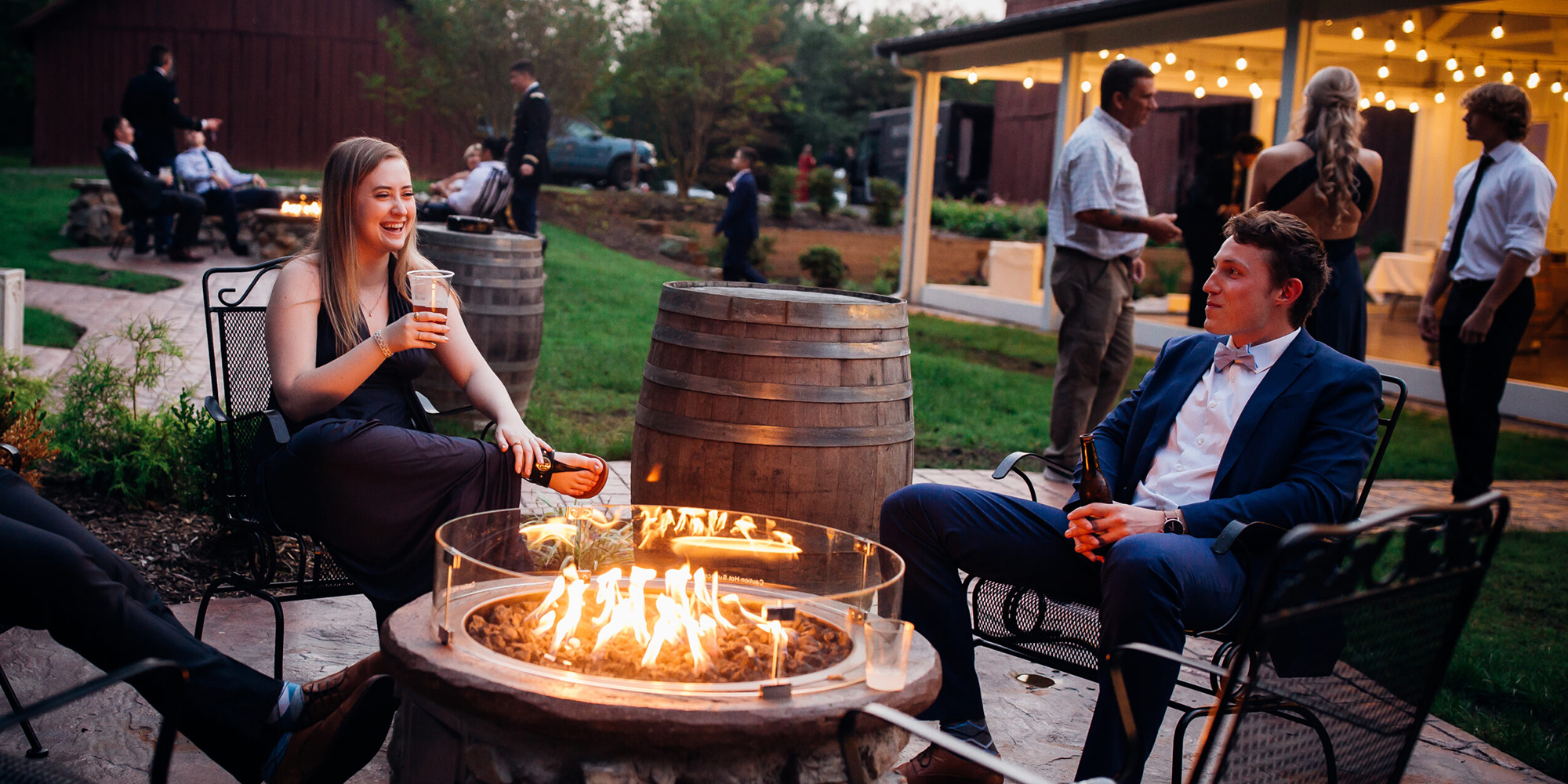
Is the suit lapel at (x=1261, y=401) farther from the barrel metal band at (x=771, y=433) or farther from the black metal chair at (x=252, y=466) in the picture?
the black metal chair at (x=252, y=466)

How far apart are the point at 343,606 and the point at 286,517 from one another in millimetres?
968

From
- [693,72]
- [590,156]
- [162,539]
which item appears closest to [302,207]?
[162,539]

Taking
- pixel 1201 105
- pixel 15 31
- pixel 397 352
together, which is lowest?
pixel 397 352

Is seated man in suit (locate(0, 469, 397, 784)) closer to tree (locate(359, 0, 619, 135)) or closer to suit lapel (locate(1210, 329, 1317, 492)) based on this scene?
suit lapel (locate(1210, 329, 1317, 492))

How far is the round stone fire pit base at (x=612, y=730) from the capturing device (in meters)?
1.72

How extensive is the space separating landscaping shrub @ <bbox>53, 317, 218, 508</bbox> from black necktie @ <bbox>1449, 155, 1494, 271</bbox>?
16.4ft

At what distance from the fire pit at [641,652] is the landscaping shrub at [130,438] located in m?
2.01

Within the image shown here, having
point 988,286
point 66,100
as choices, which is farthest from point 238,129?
point 988,286

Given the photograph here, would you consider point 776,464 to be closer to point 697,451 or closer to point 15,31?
point 697,451

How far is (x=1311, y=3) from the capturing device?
9031 mm

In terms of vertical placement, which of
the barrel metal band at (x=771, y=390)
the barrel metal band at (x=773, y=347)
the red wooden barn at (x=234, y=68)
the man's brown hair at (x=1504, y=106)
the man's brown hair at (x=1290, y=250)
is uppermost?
the red wooden barn at (x=234, y=68)

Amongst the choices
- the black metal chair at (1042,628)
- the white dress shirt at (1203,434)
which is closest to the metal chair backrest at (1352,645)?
the black metal chair at (1042,628)

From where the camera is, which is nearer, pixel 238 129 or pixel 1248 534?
pixel 1248 534

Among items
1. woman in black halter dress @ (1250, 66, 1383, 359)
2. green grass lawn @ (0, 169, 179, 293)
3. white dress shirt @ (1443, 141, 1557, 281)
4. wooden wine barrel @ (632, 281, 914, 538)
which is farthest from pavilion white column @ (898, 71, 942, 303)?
wooden wine barrel @ (632, 281, 914, 538)
